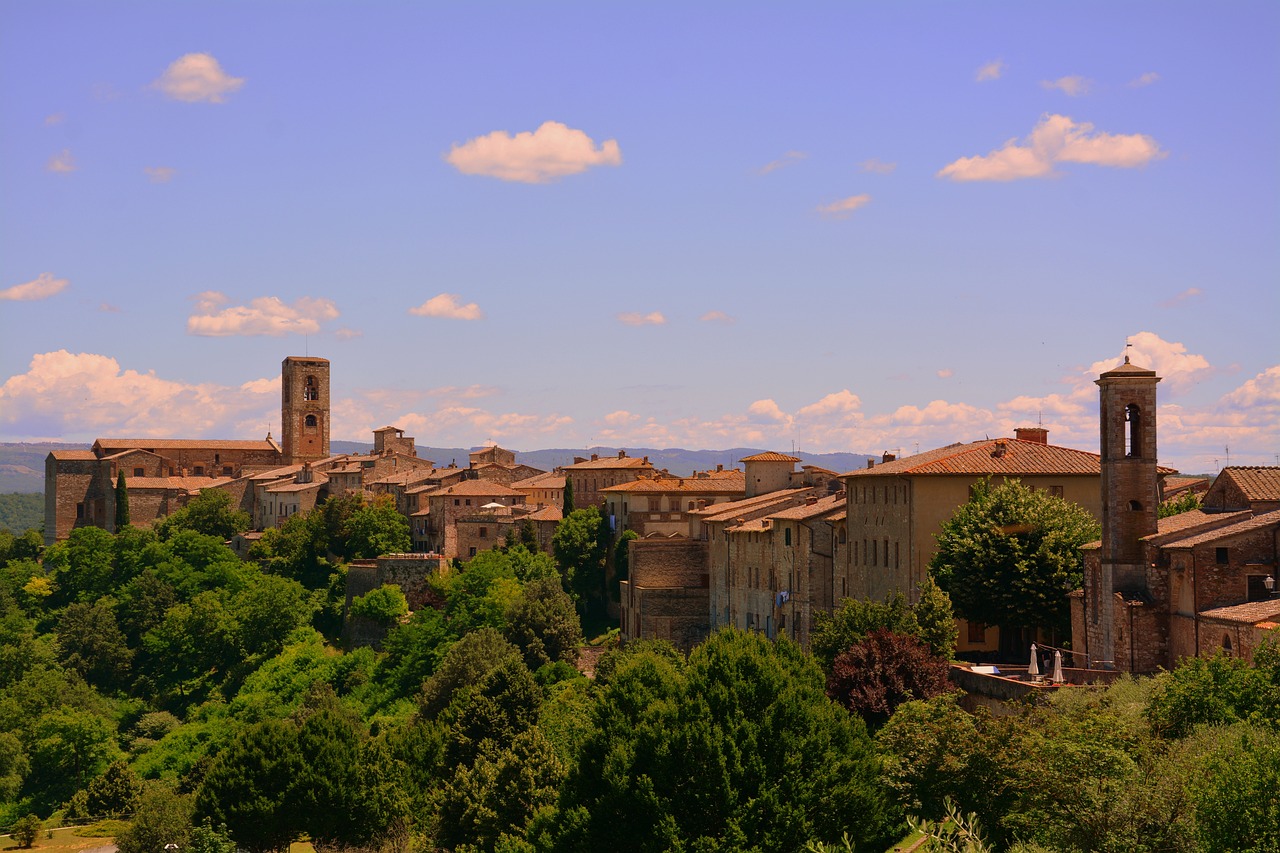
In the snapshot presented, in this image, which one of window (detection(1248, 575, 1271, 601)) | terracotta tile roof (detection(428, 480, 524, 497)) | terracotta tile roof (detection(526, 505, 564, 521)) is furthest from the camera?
terracotta tile roof (detection(428, 480, 524, 497))

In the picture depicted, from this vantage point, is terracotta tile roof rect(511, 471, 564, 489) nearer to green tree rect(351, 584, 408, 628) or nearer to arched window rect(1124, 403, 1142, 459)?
green tree rect(351, 584, 408, 628)

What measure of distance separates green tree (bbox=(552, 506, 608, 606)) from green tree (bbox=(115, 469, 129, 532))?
41681 mm

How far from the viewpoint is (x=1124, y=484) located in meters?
38.5

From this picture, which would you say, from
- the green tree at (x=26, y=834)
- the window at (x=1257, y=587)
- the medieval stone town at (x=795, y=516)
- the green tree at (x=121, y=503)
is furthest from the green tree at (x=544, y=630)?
the green tree at (x=121, y=503)

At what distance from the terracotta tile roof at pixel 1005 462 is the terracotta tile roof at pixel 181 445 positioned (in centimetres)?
8017

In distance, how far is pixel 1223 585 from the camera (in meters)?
35.4

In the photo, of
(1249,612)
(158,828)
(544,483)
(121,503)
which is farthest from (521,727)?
(121,503)

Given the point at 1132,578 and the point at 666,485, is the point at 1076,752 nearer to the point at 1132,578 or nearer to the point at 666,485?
the point at 1132,578

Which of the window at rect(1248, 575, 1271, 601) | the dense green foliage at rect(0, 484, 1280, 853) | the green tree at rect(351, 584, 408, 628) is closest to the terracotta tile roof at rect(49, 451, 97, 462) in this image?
the dense green foliage at rect(0, 484, 1280, 853)

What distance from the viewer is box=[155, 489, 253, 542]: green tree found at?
105531mm

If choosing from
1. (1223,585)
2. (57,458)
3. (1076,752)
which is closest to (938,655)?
(1223,585)

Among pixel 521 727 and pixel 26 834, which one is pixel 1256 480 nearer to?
pixel 521 727

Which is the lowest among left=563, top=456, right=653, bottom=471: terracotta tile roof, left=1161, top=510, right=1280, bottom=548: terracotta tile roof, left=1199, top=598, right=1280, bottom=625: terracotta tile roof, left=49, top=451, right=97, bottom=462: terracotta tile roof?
left=1199, top=598, right=1280, bottom=625: terracotta tile roof

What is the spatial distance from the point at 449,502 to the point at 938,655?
2142 inches
